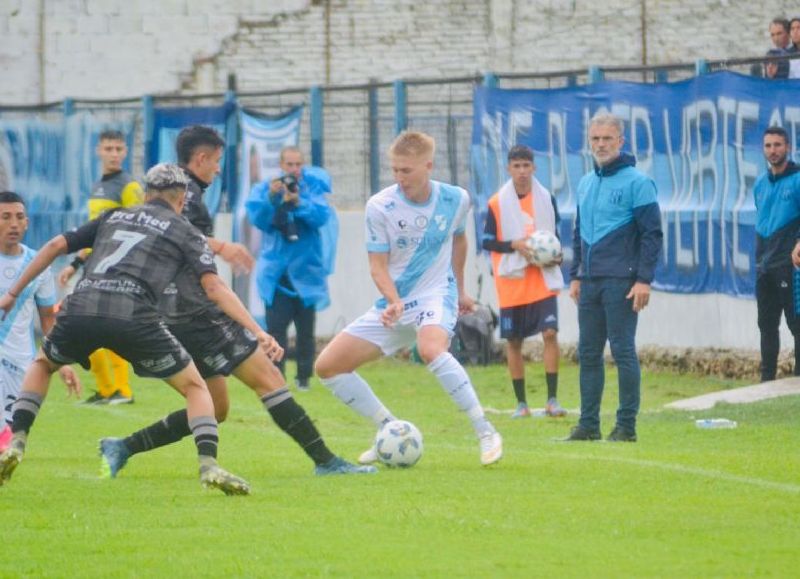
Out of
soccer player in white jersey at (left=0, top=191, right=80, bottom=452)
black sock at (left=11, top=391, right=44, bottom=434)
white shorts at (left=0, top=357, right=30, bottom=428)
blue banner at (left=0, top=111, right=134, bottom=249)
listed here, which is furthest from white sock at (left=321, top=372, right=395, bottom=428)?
blue banner at (left=0, top=111, right=134, bottom=249)

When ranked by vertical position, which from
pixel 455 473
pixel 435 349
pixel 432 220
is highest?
pixel 432 220

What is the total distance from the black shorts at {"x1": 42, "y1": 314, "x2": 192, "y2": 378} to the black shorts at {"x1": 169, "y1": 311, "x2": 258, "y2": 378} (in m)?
0.74

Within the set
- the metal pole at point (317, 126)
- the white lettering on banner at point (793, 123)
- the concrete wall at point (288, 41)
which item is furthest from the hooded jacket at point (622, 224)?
the concrete wall at point (288, 41)

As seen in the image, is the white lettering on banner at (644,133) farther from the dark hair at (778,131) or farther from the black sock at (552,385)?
the black sock at (552,385)

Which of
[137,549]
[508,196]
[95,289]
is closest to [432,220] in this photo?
[95,289]

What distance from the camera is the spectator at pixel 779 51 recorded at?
1766cm

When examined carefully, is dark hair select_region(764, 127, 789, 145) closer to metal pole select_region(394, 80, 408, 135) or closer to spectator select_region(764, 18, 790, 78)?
spectator select_region(764, 18, 790, 78)

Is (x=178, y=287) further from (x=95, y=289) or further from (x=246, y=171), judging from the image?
(x=246, y=171)

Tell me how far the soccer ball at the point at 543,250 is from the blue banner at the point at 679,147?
228cm

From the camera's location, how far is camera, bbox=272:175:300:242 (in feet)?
61.4

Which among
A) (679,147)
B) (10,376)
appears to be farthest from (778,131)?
(10,376)

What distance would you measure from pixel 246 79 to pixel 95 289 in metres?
20.9

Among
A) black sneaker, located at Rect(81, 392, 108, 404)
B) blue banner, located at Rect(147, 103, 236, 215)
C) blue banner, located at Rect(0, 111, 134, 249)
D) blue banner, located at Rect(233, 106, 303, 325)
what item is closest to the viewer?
black sneaker, located at Rect(81, 392, 108, 404)

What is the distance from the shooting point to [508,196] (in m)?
16.5
